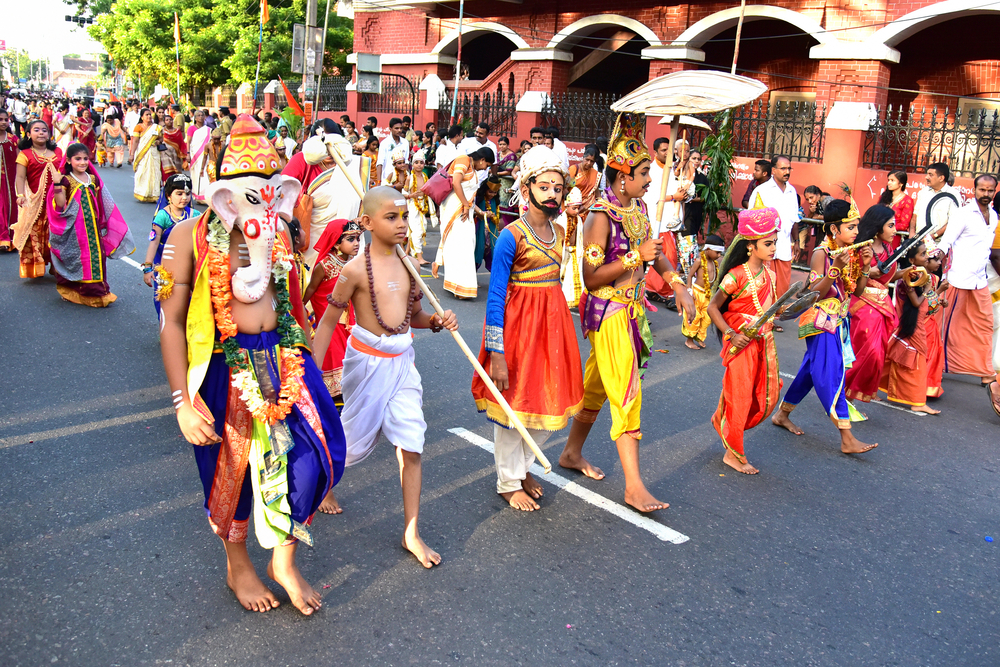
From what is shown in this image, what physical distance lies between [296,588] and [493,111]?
60.4 feet

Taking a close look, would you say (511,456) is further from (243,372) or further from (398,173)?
(398,173)

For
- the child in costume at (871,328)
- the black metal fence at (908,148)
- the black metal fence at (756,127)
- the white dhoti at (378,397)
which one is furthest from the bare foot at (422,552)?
the black metal fence at (908,148)

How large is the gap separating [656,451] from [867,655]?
2.21m

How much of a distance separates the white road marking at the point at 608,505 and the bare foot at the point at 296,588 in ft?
5.65

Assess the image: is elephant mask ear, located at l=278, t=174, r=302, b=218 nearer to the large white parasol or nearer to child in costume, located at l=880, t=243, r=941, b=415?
the large white parasol

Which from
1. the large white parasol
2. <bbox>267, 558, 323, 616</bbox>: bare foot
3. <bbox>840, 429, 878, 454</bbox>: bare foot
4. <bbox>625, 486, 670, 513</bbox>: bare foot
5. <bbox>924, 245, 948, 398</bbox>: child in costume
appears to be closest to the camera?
<bbox>267, 558, 323, 616</bbox>: bare foot

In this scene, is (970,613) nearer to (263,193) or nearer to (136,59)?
(263,193)

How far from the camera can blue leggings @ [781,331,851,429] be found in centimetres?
555

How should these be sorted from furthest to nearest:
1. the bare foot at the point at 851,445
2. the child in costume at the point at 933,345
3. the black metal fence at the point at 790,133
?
the black metal fence at the point at 790,133
the child in costume at the point at 933,345
the bare foot at the point at 851,445

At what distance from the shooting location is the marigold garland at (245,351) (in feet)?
10.2

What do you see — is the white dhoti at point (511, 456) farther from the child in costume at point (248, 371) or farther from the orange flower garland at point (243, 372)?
the orange flower garland at point (243, 372)

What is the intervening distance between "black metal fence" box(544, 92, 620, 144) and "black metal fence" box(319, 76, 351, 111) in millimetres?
10445

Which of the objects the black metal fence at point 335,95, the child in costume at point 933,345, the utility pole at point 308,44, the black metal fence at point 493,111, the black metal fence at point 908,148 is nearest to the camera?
the child in costume at point 933,345

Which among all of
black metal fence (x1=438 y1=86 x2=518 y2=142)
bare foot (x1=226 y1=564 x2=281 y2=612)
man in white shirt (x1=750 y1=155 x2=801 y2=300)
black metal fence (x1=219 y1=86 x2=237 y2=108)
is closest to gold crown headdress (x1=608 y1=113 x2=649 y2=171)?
bare foot (x1=226 y1=564 x2=281 y2=612)
